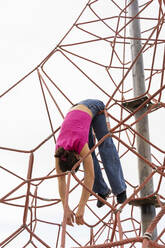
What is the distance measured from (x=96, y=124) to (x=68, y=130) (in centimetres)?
40

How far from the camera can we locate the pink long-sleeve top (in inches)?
120

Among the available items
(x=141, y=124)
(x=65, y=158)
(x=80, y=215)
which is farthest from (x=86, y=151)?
(x=141, y=124)

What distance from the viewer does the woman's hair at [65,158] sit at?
3.03 metres

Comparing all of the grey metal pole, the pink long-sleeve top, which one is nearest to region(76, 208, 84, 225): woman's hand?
the pink long-sleeve top

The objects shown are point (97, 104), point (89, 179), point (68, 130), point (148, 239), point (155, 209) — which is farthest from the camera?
point (155, 209)

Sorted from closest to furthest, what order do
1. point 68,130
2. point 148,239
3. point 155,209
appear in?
point 148,239, point 68,130, point 155,209

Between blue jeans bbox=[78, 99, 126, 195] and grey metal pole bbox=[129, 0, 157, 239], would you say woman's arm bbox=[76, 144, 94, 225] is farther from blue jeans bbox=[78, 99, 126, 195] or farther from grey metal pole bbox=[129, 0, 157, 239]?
grey metal pole bbox=[129, 0, 157, 239]

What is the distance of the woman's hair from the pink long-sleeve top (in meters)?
0.04

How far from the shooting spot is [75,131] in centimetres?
315

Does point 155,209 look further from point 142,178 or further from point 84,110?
point 84,110

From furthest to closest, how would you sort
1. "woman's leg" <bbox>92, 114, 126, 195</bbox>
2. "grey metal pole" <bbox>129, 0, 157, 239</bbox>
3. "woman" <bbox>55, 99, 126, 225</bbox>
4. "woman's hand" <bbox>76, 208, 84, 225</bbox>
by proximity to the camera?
1. "grey metal pole" <bbox>129, 0, 157, 239</bbox>
2. "woman's leg" <bbox>92, 114, 126, 195</bbox>
3. "woman" <bbox>55, 99, 126, 225</bbox>
4. "woman's hand" <bbox>76, 208, 84, 225</bbox>

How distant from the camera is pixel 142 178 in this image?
147 inches

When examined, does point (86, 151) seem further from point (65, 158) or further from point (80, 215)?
point (80, 215)

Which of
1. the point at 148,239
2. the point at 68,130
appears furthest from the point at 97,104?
the point at 148,239
